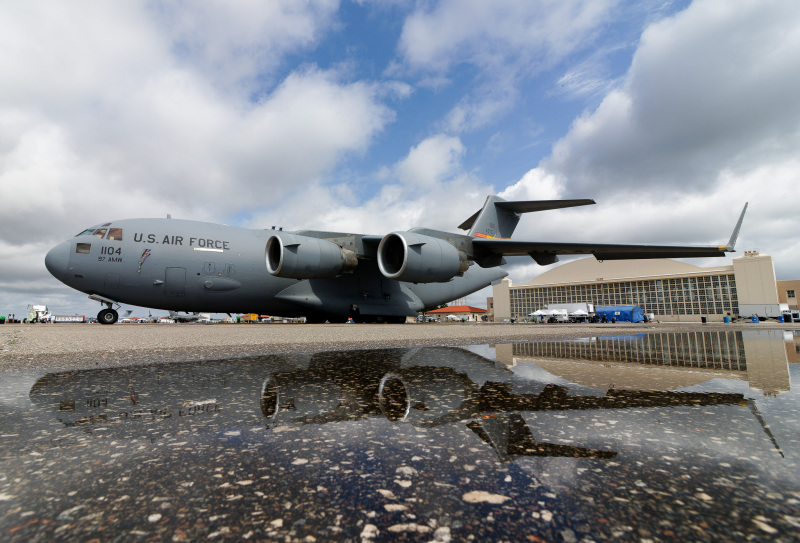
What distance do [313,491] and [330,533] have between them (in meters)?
0.19

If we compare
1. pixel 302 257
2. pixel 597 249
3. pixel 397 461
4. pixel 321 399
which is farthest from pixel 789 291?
pixel 397 461

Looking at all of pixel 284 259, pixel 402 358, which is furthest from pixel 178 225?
pixel 402 358

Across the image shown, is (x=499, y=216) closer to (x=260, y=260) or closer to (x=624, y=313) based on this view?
(x=260, y=260)

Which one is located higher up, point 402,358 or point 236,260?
point 236,260

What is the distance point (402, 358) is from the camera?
3539 millimetres

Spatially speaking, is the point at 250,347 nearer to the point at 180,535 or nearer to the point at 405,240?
the point at 180,535

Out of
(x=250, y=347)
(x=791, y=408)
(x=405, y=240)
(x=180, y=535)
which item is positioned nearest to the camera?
(x=180, y=535)

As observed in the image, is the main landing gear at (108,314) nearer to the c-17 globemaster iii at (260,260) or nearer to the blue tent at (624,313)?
the c-17 globemaster iii at (260,260)

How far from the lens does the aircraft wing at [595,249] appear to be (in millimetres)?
8938

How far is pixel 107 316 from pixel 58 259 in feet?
8.75

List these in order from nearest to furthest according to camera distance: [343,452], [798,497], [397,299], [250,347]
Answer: [798,497]
[343,452]
[250,347]
[397,299]

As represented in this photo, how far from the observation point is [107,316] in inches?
456

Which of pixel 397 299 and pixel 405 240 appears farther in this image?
pixel 397 299

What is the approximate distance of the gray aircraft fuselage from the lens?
980 centimetres
